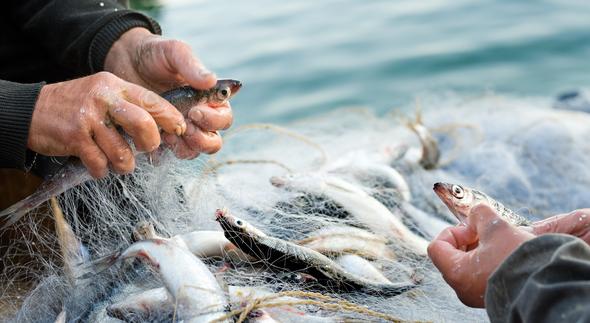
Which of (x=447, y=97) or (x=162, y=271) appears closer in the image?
(x=162, y=271)

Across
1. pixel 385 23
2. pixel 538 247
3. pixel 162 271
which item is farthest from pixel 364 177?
pixel 385 23

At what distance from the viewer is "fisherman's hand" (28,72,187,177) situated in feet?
7.08

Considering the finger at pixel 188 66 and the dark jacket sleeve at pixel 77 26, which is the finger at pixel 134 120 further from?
the dark jacket sleeve at pixel 77 26

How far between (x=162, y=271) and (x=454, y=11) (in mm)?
8748

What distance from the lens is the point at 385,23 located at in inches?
397

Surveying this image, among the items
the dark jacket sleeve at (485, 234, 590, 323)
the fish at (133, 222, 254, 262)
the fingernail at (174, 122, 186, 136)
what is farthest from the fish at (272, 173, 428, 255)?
the dark jacket sleeve at (485, 234, 590, 323)

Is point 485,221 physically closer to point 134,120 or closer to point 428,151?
point 134,120

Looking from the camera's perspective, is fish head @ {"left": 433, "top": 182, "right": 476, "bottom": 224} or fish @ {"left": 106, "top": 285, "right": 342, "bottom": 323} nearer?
fish @ {"left": 106, "top": 285, "right": 342, "bottom": 323}

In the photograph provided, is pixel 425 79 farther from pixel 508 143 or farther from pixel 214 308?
pixel 214 308

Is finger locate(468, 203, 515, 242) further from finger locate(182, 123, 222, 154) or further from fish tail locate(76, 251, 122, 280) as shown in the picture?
fish tail locate(76, 251, 122, 280)

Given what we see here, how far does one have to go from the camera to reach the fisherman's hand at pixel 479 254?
1.84 meters

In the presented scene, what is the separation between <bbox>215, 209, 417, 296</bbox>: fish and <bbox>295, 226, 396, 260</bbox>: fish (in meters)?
0.19

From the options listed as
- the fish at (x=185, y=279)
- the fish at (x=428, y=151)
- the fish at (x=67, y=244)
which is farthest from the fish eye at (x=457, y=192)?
the fish at (x=428, y=151)

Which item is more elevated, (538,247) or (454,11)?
(538,247)
